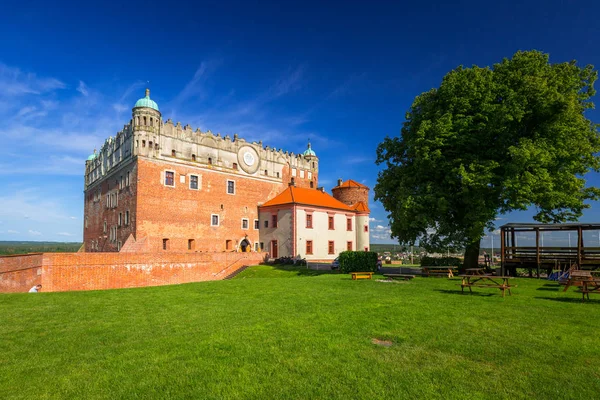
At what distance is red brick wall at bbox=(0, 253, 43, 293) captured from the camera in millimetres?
20375

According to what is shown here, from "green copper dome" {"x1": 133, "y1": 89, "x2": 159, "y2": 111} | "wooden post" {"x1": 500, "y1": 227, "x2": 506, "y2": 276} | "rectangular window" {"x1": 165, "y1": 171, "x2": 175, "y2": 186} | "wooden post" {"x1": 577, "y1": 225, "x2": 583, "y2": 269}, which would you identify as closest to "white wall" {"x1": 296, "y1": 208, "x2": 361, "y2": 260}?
"rectangular window" {"x1": 165, "y1": 171, "x2": 175, "y2": 186}

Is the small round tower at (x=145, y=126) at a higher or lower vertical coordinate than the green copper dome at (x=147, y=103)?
lower

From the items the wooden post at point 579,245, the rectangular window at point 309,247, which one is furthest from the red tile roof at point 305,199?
the wooden post at point 579,245

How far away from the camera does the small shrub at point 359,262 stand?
24578mm

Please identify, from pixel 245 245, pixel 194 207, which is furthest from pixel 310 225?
pixel 194 207

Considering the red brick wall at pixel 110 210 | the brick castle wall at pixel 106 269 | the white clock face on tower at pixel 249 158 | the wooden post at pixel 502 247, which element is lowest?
the brick castle wall at pixel 106 269

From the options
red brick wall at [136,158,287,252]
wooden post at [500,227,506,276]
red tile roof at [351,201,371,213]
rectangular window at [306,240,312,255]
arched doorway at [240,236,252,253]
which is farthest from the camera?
red tile roof at [351,201,371,213]

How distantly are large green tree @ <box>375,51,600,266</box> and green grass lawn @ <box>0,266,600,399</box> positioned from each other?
8030 millimetres

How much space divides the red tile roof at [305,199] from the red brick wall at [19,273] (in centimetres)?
2204

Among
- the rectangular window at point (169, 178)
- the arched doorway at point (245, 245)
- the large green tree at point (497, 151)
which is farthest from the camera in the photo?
the arched doorway at point (245, 245)

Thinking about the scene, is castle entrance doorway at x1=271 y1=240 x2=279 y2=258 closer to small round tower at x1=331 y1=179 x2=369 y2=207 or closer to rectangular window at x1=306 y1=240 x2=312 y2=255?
rectangular window at x1=306 y1=240 x2=312 y2=255

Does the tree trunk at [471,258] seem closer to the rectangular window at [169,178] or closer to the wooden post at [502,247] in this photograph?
the wooden post at [502,247]

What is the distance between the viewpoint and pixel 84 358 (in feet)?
20.4

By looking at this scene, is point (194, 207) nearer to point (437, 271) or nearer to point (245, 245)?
point (245, 245)
